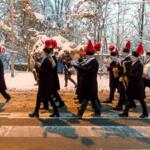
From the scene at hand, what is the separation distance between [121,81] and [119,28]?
32538mm

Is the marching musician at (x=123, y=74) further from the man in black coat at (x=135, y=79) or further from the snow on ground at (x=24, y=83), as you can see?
the snow on ground at (x=24, y=83)

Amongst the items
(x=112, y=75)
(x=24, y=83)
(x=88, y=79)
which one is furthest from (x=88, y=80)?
(x=24, y=83)

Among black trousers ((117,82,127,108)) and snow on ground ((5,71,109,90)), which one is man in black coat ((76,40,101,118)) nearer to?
black trousers ((117,82,127,108))

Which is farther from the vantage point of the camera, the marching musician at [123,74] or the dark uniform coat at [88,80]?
the marching musician at [123,74]

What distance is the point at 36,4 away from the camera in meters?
42.5

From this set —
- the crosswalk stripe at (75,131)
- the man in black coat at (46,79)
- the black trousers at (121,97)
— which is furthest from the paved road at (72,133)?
the black trousers at (121,97)

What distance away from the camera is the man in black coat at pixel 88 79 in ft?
36.0

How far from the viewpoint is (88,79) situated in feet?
36.5

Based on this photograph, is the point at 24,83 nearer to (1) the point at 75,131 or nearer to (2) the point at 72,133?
(1) the point at 75,131

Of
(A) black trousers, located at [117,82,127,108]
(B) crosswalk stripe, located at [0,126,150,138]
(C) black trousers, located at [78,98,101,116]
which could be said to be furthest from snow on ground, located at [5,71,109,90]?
(B) crosswalk stripe, located at [0,126,150,138]

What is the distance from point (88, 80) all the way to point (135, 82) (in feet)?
3.61

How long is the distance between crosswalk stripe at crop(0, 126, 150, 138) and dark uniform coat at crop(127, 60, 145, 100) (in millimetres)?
1316

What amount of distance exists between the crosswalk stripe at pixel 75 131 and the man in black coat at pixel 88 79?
1.28 metres

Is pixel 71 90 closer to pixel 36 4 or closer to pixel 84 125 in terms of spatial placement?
pixel 84 125
